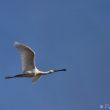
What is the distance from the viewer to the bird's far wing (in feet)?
386

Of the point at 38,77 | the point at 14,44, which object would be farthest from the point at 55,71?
the point at 14,44

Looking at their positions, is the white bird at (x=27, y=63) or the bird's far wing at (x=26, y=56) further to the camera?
the white bird at (x=27, y=63)

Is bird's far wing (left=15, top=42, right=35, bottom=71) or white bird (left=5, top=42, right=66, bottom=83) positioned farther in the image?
white bird (left=5, top=42, right=66, bottom=83)

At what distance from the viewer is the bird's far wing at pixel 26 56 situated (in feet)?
386

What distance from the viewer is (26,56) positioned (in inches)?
4710

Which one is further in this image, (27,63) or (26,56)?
(27,63)

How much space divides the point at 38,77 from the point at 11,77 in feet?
16.4

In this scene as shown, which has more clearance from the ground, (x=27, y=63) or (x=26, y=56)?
(x=26, y=56)

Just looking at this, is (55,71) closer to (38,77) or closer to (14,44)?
(38,77)

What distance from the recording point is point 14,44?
117m

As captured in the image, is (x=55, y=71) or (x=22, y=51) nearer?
(x=22, y=51)

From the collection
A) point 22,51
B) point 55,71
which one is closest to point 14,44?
point 22,51

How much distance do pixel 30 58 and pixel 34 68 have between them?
6.79ft

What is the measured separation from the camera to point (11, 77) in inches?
4756
